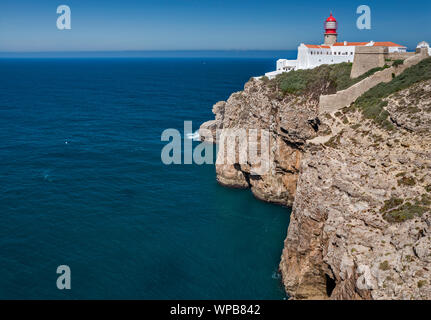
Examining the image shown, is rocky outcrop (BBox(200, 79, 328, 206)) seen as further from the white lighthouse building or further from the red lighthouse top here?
the red lighthouse top

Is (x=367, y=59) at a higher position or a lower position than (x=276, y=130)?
higher

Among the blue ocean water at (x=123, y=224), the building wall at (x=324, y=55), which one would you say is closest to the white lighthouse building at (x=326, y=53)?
the building wall at (x=324, y=55)

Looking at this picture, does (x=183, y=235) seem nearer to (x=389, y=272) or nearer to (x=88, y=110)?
(x=389, y=272)

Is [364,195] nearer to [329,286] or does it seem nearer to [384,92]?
[329,286]

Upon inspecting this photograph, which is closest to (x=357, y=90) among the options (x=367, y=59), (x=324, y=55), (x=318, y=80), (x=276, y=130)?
(x=367, y=59)

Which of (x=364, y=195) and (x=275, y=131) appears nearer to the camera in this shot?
(x=364, y=195)

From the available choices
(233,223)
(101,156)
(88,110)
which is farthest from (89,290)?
(88,110)
